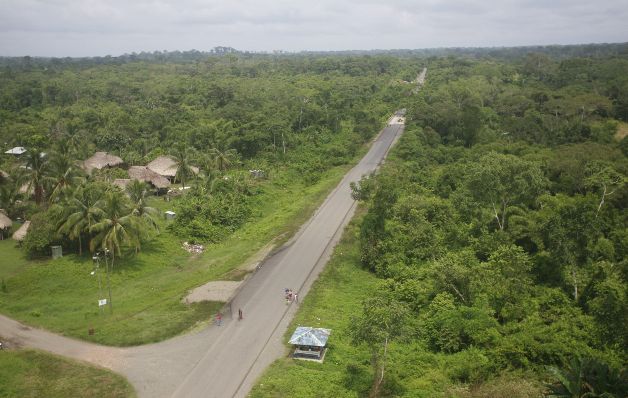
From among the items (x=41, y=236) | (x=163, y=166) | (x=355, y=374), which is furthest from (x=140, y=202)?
(x=355, y=374)

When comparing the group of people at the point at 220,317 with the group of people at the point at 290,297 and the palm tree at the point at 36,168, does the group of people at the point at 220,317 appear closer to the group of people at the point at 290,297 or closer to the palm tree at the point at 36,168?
the group of people at the point at 290,297

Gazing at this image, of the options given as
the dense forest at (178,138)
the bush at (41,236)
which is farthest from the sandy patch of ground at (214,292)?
the bush at (41,236)

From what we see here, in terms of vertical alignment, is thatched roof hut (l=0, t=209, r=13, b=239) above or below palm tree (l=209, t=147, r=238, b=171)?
below

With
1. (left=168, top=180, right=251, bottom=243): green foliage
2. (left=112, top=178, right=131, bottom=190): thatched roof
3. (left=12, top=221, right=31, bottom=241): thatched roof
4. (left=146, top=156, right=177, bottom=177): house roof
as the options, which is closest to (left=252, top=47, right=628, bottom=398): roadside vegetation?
(left=168, top=180, right=251, bottom=243): green foliage

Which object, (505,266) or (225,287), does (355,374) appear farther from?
(505,266)

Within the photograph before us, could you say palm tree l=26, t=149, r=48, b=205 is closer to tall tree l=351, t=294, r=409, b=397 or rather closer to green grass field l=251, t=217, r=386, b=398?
green grass field l=251, t=217, r=386, b=398

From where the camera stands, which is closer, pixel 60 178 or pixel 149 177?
pixel 60 178
